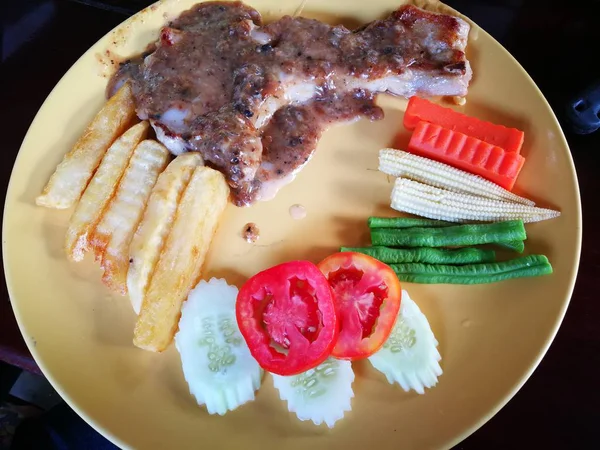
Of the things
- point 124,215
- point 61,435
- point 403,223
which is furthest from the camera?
point 61,435

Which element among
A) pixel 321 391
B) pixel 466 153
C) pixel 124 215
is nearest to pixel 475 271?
pixel 466 153

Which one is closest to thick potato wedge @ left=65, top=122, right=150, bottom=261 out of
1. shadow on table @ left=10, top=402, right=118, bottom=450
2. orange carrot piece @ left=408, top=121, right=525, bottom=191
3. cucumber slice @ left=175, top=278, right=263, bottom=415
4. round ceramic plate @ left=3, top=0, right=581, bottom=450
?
round ceramic plate @ left=3, top=0, right=581, bottom=450

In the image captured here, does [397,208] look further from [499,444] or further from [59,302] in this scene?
[59,302]

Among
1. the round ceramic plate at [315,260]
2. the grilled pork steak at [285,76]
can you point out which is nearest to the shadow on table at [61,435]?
the round ceramic plate at [315,260]

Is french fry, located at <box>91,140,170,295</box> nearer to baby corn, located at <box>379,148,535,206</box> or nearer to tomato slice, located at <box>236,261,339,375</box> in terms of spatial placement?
tomato slice, located at <box>236,261,339,375</box>

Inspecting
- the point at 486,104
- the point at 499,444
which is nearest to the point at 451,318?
the point at 499,444

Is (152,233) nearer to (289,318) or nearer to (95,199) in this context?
(95,199)
